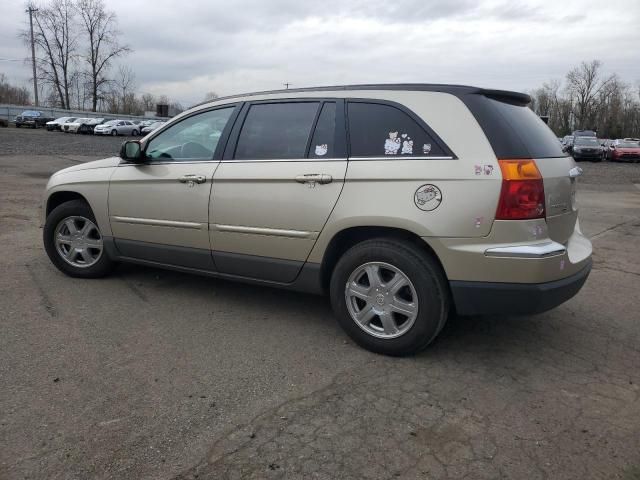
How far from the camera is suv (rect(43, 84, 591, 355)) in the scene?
128 inches

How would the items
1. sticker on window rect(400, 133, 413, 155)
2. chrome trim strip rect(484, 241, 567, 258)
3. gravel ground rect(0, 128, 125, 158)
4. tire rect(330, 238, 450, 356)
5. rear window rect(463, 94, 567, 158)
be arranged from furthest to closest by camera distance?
gravel ground rect(0, 128, 125, 158), sticker on window rect(400, 133, 413, 155), tire rect(330, 238, 450, 356), rear window rect(463, 94, 567, 158), chrome trim strip rect(484, 241, 567, 258)

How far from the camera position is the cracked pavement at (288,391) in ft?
8.29

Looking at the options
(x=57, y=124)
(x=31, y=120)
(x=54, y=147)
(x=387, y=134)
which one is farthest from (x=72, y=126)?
(x=387, y=134)

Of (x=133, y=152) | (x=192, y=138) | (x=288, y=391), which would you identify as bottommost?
(x=288, y=391)

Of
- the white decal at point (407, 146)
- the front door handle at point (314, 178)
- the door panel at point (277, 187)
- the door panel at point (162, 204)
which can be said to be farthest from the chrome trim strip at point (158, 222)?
the white decal at point (407, 146)

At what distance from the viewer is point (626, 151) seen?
111 ft

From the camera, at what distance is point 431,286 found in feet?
11.1

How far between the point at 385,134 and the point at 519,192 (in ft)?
3.12

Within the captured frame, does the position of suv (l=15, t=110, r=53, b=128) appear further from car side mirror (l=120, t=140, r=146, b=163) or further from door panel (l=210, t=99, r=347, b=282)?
door panel (l=210, t=99, r=347, b=282)

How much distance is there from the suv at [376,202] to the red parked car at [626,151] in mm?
34866

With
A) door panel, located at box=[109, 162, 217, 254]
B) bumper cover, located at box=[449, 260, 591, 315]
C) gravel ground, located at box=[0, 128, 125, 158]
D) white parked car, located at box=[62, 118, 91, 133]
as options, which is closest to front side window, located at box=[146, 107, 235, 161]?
door panel, located at box=[109, 162, 217, 254]

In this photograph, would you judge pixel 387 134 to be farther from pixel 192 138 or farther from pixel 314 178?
pixel 192 138

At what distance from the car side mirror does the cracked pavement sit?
1.19m

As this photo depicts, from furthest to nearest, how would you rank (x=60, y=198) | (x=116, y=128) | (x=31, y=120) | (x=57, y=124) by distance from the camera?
(x=31, y=120), (x=57, y=124), (x=116, y=128), (x=60, y=198)
